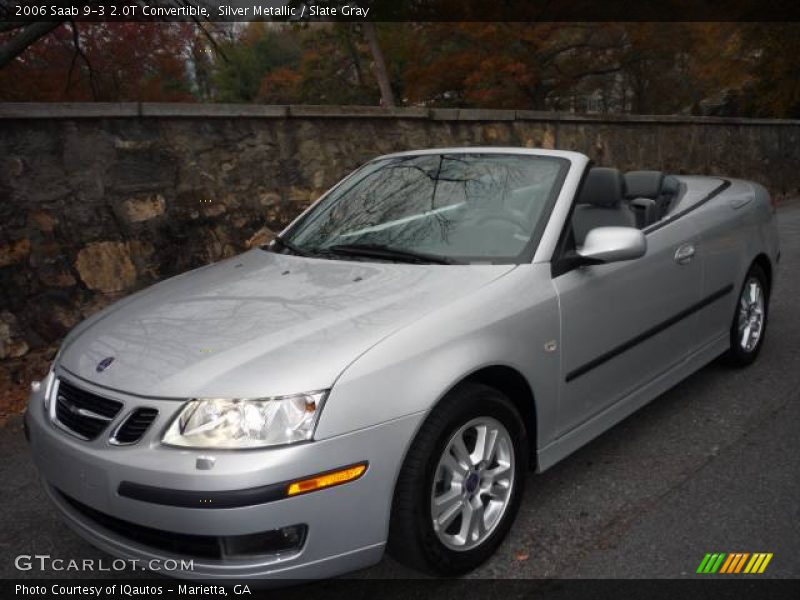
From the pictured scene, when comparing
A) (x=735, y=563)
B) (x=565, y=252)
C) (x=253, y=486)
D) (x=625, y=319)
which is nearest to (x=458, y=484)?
(x=253, y=486)

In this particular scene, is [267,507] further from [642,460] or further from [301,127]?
[301,127]

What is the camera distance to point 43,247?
5270mm

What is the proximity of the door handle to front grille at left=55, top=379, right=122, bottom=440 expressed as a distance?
9.00 ft

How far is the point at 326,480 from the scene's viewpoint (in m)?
2.22

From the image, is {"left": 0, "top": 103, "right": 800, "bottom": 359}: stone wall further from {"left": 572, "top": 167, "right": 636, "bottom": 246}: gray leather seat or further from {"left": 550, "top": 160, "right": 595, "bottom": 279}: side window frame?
{"left": 550, "top": 160, "right": 595, "bottom": 279}: side window frame

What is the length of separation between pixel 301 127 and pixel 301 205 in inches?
28.0

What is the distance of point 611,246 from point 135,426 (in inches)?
76.4

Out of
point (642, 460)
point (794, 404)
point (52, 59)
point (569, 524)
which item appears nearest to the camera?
point (569, 524)

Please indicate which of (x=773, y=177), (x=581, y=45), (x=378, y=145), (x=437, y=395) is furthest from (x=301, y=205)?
(x=581, y=45)

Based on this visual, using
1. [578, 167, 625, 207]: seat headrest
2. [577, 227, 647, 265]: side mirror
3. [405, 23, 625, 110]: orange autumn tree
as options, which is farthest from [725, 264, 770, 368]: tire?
[405, 23, 625, 110]: orange autumn tree

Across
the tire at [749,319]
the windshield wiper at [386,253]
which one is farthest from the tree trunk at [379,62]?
the windshield wiper at [386,253]

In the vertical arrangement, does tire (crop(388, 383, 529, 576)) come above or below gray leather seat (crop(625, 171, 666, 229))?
below

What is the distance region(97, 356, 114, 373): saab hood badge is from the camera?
8.36 feet

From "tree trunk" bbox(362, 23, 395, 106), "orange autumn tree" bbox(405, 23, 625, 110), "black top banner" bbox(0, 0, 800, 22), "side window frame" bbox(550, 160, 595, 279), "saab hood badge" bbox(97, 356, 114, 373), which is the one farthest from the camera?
"orange autumn tree" bbox(405, 23, 625, 110)
